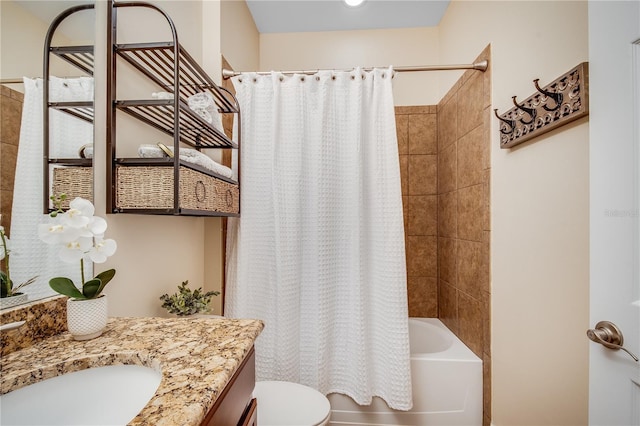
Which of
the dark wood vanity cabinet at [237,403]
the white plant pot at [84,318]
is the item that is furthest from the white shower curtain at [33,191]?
the dark wood vanity cabinet at [237,403]

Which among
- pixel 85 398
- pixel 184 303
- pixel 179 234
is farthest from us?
pixel 179 234

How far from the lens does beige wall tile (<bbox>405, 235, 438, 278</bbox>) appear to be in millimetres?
2348

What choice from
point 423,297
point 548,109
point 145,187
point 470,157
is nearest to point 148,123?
point 145,187

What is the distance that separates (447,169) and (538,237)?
964mm

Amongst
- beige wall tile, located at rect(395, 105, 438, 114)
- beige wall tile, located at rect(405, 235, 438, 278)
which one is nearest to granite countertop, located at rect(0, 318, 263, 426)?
beige wall tile, located at rect(405, 235, 438, 278)

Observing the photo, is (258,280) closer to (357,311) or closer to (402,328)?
(357,311)

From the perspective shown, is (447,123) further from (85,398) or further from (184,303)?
(85,398)

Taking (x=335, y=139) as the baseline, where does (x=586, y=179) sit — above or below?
below

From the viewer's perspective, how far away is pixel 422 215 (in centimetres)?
236

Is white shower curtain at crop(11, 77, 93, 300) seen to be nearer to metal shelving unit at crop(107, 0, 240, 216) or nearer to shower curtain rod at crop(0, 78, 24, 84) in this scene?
shower curtain rod at crop(0, 78, 24, 84)

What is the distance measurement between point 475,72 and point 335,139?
0.87 metres

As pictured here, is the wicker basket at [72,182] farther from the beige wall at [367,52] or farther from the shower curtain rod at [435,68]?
the beige wall at [367,52]

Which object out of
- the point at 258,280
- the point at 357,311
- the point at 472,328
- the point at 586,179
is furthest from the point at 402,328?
the point at 586,179

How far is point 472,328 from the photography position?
5.63 ft
